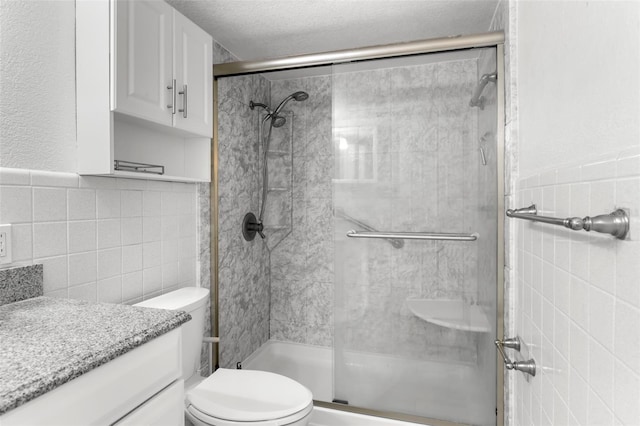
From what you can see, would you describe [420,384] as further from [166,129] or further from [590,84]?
[166,129]

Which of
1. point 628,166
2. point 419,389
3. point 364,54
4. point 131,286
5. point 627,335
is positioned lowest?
point 419,389

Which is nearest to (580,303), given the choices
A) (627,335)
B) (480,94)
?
(627,335)

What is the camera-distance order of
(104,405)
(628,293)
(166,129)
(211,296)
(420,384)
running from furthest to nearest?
(211,296), (420,384), (166,129), (104,405), (628,293)

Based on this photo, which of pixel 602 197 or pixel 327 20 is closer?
pixel 602 197

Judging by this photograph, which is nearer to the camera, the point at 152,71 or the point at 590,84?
the point at 590,84

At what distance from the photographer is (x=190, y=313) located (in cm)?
162

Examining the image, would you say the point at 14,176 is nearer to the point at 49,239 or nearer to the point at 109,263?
the point at 49,239

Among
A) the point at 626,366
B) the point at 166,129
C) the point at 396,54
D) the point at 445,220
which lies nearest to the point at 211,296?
the point at 166,129

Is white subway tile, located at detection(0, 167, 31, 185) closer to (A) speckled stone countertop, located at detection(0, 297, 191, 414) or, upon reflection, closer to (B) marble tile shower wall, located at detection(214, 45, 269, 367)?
(A) speckled stone countertop, located at detection(0, 297, 191, 414)

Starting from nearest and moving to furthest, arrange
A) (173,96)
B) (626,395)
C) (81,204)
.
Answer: (626,395), (81,204), (173,96)

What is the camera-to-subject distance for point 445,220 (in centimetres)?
177

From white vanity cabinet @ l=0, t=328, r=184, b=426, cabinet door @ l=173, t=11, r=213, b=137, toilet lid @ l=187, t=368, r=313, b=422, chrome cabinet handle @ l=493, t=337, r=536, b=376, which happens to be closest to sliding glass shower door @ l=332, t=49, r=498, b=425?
chrome cabinet handle @ l=493, t=337, r=536, b=376

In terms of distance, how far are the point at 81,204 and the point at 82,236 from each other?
0.12m

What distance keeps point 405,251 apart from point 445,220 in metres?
0.25
